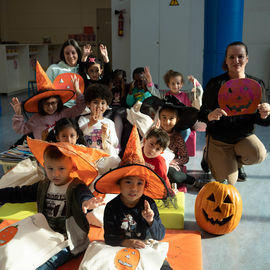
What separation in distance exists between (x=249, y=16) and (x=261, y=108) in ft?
23.6

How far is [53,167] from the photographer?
2186 millimetres

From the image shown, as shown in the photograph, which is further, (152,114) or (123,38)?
(123,38)

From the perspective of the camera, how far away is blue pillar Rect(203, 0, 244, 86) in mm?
5039

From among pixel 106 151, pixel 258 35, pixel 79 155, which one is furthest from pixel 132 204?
pixel 258 35

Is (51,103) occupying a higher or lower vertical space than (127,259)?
higher

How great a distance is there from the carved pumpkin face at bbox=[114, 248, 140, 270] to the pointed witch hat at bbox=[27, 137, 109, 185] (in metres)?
0.50

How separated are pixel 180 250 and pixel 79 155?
0.94 metres

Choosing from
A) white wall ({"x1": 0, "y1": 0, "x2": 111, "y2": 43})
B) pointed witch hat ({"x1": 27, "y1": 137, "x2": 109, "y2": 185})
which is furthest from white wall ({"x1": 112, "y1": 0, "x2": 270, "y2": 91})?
pointed witch hat ({"x1": 27, "y1": 137, "x2": 109, "y2": 185})

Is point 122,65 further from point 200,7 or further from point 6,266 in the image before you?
point 6,266

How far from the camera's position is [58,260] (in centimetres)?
222

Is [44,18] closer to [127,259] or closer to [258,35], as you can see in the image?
[258,35]

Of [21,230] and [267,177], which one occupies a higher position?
[21,230]

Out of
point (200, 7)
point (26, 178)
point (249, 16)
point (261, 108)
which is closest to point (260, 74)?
point (249, 16)

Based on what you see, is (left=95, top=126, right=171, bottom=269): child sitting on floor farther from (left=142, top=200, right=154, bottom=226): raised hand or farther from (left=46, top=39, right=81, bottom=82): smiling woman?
(left=46, top=39, right=81, bottom=82): smiling woman
